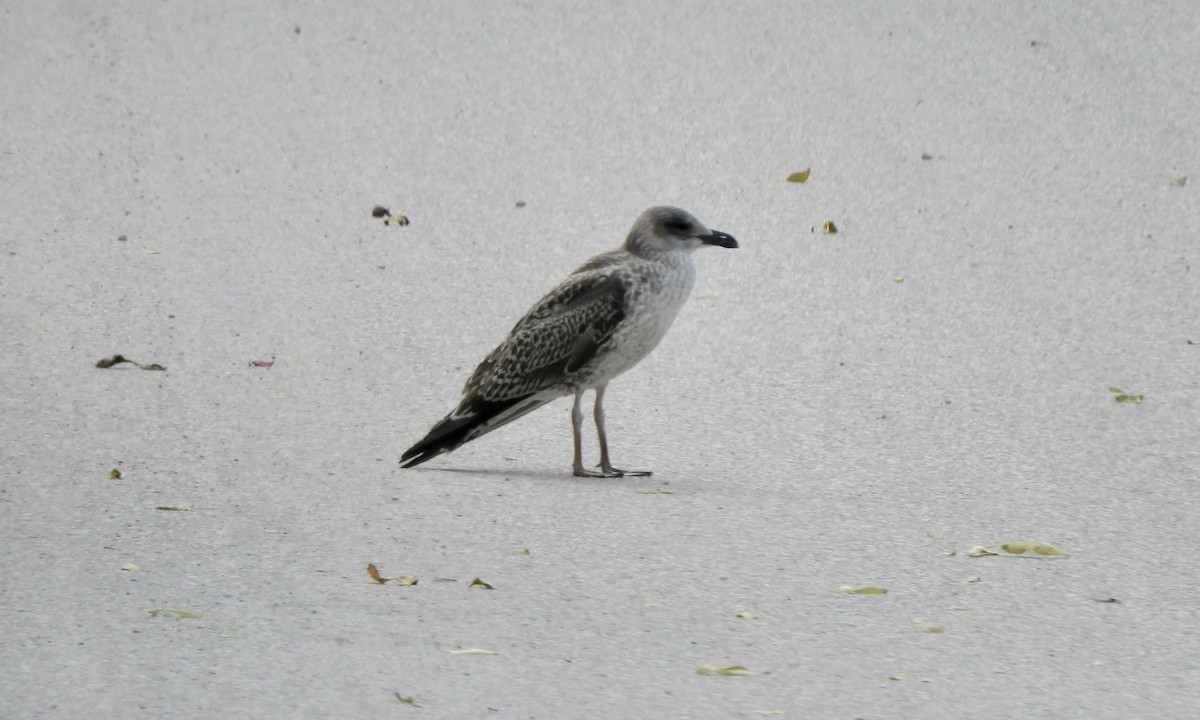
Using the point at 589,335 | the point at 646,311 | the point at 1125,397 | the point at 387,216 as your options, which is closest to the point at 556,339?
the point at 589,335

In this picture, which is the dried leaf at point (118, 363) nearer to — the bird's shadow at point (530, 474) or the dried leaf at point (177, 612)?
the bird's shadow at point (530, 474)

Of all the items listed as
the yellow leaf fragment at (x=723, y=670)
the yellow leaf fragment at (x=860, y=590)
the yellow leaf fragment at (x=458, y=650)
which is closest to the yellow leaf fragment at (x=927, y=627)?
the yellow leaf fragment at (x=860, y=590)

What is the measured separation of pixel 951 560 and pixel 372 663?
7.27 feet

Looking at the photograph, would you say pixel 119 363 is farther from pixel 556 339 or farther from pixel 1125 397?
pixel 1125 397

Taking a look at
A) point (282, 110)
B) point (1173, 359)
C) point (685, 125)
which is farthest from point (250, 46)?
point (1173, 359)

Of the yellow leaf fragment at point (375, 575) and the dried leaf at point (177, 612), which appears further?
the yellow leaf fragment at point (375, 575)

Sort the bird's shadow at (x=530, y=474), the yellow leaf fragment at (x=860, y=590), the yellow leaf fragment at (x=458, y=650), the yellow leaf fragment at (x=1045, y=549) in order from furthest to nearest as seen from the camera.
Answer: the bird's shadow at (x=530, y=474) → the yellow leaf fragment at (x=1045, y=549) → the yellow leaf fragment at (x=860, y=590) → the yellow leaf fragment at (x=458, y=650)

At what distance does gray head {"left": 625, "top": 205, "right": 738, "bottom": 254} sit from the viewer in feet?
26.4

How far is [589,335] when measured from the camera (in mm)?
7832

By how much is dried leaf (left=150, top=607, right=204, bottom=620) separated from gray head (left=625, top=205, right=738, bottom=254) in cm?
290

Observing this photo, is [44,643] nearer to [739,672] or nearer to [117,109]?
[739,672]

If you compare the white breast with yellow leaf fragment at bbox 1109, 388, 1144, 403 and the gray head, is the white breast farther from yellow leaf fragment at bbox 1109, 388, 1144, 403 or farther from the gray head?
yellow leaf fragment at bbox 1109, 388, 1144, 403

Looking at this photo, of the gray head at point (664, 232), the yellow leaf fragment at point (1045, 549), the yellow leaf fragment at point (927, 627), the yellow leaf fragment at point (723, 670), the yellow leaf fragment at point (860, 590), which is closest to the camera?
the yellow leaf fragment at point (723, 670)

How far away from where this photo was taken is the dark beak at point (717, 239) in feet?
26.7
